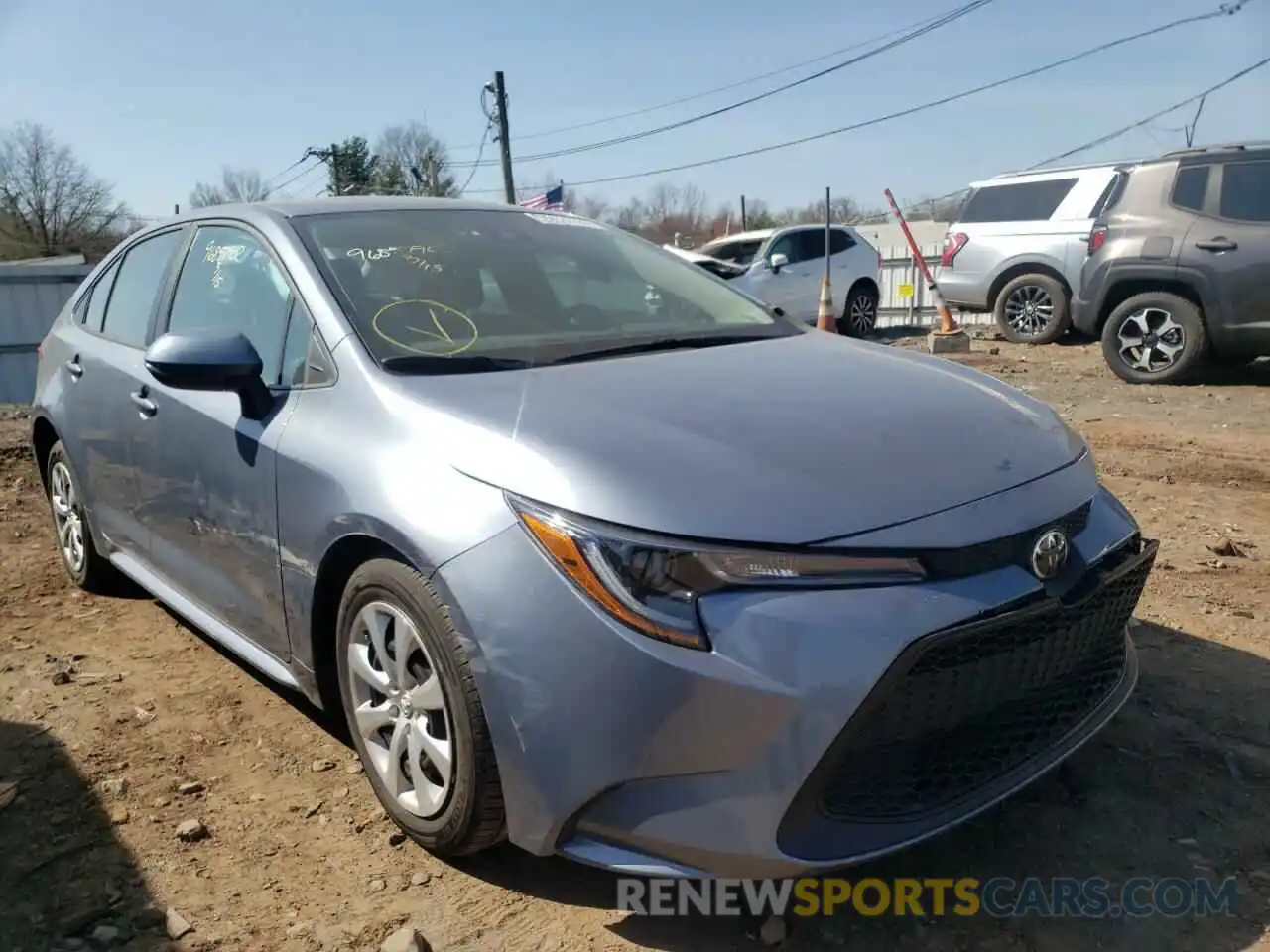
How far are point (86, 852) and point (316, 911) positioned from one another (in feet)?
2.29

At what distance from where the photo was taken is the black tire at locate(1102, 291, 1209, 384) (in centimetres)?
821

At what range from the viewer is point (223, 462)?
116 inches

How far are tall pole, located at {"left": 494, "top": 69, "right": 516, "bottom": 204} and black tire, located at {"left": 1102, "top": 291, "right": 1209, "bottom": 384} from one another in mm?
23030

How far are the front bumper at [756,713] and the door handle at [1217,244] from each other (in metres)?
7.07

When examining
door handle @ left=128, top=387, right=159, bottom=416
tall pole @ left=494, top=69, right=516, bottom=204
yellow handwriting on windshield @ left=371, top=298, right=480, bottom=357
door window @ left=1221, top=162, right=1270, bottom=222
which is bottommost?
door handle @ left=128, top=387, right=159, bottom=416

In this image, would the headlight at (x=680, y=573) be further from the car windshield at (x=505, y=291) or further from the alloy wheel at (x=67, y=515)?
the alloy wheel at (x=67, y=515)

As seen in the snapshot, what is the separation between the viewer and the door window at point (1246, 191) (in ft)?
26.2

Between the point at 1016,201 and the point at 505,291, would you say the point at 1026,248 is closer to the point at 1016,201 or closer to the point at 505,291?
the point at 1016,201

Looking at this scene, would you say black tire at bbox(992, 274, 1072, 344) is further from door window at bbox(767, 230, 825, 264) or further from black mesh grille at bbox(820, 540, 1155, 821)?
black mesh grille at bbox(820, 540, 1155, 821)

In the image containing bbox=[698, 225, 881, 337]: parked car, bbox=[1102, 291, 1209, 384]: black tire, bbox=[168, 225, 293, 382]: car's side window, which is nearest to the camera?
bbox=[168, 225, 293, 382]: car's side window

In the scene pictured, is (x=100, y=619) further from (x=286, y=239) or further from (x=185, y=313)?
(x=286, y=239)

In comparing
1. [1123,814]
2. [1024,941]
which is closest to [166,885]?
[1024,941]

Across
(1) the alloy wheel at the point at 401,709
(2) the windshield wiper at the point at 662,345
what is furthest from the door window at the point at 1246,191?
(1) the alloy wheel at the point at 401,709

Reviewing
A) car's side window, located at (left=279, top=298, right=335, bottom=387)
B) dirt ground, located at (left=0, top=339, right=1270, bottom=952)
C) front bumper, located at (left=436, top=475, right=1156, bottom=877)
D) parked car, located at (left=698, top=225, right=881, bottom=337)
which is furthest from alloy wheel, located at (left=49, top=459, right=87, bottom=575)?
parked car, located at (left=698, top=225, right=881, bottom=337)
